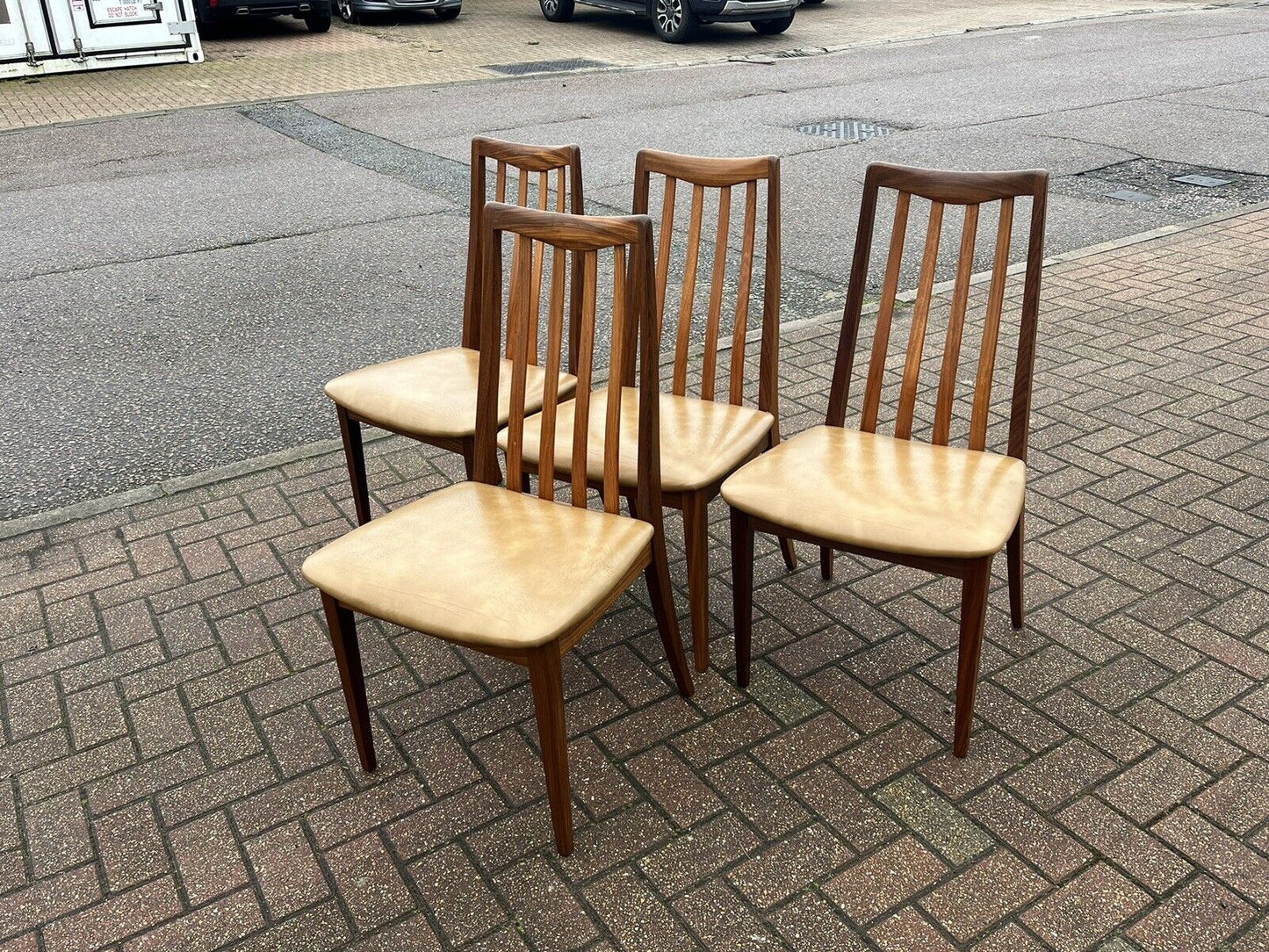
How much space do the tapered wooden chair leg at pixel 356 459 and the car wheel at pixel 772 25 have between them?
526 inches

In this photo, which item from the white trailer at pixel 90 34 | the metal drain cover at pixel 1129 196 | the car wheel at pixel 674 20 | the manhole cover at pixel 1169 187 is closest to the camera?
the manhole cover at pixel 1169 187

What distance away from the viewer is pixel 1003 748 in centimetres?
274

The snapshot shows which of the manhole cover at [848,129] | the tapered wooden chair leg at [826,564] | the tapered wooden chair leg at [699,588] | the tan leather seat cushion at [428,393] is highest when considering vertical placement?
the tan leather seat cushion at [428,393]

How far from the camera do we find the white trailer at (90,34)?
12320mm

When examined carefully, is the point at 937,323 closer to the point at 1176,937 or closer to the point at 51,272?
the point at 1176,937

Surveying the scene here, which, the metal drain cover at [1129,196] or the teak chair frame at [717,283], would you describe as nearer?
the teak chair frame at [717,283]

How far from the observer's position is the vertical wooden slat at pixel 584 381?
2686 millimetres

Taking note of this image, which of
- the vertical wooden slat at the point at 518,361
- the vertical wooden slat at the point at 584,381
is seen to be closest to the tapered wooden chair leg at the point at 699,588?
the vertical wooden slat at the point at 584,381

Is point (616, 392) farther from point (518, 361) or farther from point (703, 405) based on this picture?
point (703, 405)

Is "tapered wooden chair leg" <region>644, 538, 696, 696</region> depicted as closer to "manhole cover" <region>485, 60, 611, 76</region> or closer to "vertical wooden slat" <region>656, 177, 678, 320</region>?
"vertical wooden slat" <region>656, 177, 678, 320</region>

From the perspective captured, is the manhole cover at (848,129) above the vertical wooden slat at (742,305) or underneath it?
underneath

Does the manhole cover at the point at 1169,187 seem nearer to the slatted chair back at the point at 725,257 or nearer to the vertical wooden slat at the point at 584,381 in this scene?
the slatted chair back at the point at 725,257

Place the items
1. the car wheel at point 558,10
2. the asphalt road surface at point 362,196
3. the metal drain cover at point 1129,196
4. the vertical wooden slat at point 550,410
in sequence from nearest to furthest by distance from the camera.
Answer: the vertical wooden slat at point 550,410 → the asphalt road surface at point 362,196 → the metal drain cover at point 1129,196 → the car wheel at point 558,10

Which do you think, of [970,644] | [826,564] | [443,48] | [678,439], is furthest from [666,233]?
[443,48]
